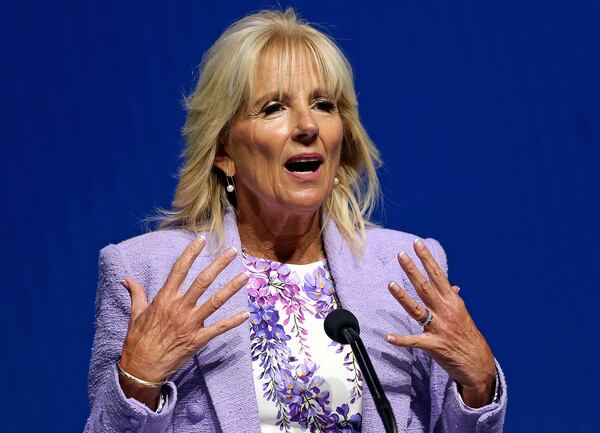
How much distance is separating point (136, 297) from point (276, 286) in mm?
370

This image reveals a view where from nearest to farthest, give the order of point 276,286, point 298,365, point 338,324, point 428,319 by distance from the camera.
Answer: point 338,324 < point 428,319 < point 298,365 < point 276,286

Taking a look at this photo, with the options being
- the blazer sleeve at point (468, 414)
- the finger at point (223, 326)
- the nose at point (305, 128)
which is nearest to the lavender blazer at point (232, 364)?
the blazer sleeve at point (468, 414)

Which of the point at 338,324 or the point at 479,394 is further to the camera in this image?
the point at 479,394

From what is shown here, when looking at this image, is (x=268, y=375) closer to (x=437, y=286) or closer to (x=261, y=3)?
(x=437, y=286)

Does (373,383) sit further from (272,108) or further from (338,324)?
(272,108)

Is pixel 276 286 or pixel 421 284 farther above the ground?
pixel 421 284

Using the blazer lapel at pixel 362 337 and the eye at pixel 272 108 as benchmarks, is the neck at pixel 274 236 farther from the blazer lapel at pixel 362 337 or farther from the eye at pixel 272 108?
the eye at pixel 272 108

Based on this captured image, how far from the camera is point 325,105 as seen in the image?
81.2 inches

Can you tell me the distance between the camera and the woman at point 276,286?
1.73 metres

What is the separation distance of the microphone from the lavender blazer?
281mm

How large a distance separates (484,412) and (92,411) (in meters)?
0.68

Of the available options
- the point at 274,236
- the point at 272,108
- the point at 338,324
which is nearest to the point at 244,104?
the point at 272,108

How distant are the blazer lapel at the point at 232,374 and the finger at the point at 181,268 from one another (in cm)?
21

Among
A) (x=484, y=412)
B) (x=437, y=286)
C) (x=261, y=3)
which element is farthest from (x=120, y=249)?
(x=261, y=3)
